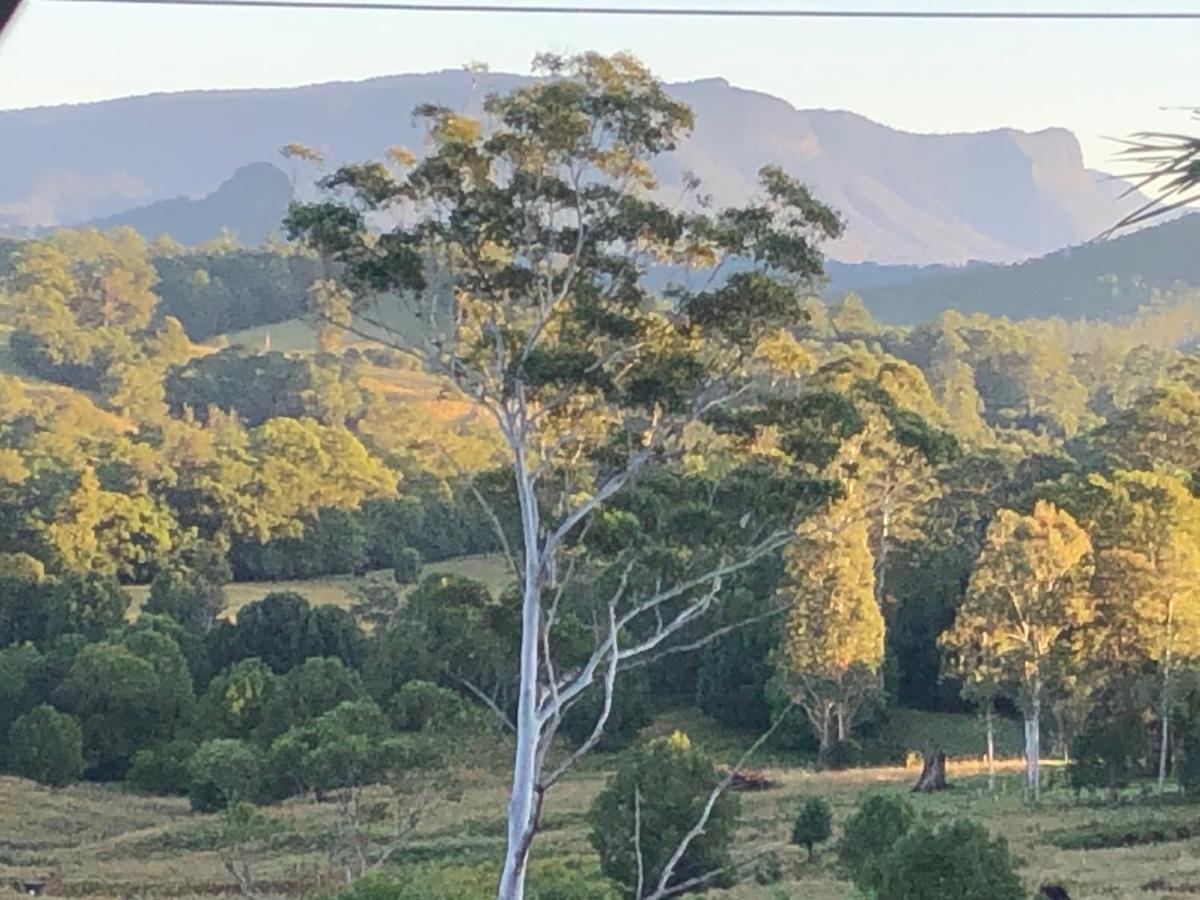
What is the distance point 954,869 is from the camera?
9969 millimetres

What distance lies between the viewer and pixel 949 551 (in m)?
29.6

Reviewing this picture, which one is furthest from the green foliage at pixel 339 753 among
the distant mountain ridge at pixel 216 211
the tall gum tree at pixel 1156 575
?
the distant mountain ridge at pixel 216 211

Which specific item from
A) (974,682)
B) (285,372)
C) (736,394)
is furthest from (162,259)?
(736,394)

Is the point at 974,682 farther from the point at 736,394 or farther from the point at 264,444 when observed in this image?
the point at 264,444

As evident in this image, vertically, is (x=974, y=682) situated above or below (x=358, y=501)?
below

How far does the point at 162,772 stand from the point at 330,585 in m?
13.3

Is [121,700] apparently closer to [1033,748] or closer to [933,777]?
[933,777]

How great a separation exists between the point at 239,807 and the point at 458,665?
27.9 ft

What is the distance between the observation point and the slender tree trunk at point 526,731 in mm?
10336

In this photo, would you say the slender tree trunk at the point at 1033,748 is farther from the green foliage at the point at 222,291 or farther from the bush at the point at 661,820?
the green foliage at the point at 222,291

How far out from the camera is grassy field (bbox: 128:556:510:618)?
36.2 meters

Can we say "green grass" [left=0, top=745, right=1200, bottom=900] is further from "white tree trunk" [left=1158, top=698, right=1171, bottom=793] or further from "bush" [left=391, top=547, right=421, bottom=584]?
"bush" [left=391, top=547, right=421, bottom=584]

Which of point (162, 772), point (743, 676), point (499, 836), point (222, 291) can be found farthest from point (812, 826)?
point (222, 291)

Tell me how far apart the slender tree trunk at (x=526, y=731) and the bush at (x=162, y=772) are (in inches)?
598
